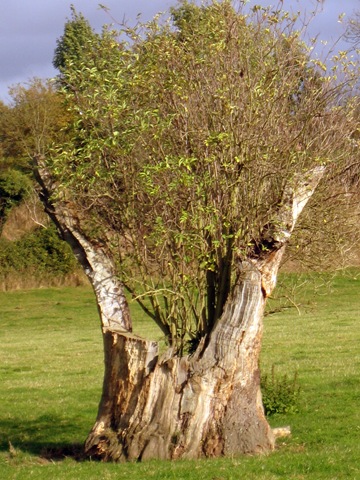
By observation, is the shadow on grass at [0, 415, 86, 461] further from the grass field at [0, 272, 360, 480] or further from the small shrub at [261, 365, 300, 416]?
the small shrub at [261, 365, 300, 416]

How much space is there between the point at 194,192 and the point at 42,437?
6129 mm

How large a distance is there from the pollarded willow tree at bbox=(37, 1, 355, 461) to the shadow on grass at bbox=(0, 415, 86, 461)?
1.38 meters

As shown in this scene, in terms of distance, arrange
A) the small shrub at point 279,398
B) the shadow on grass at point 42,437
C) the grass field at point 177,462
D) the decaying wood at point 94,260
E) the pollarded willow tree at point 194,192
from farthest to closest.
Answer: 1. the small shrub at point 279,398
2. the shadow on grass at point 42,437
3. the decaying wood at point 94,260
4. the pollarded willow tree at point 194,192
5. the grass field at point 177,462

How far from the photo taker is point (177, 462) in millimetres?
11570

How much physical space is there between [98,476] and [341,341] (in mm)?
15249

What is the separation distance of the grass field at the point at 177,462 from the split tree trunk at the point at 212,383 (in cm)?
38

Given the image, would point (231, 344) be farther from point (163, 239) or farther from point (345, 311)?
point (345, 311)

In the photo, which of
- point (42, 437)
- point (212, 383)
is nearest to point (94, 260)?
point (212, 383)

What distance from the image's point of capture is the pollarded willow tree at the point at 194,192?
11578mm

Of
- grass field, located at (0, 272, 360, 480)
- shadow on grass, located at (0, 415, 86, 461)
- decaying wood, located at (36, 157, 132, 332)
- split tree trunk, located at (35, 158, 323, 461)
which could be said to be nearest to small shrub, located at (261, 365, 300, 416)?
grass field, located at (0, 272, 360, 480)

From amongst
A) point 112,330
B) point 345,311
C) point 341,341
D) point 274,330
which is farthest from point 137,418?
point 345,311

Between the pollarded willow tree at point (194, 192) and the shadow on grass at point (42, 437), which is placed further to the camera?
the shadow on grass at point (42, 437)

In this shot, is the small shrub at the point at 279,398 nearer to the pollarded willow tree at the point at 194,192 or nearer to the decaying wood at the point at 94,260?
the pollarded willow tree at the point at 194,192

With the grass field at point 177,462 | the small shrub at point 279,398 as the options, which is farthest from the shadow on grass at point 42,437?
the small shrub at point 279,398
